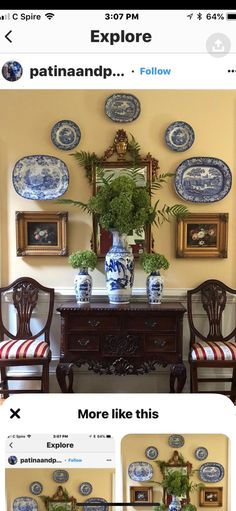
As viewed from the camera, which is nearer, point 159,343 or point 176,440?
point 176,440

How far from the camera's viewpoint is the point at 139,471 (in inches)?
19.1

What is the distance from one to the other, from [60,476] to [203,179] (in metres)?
1.92

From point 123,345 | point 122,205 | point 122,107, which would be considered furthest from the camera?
point 122,107

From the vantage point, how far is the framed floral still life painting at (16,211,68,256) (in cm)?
221

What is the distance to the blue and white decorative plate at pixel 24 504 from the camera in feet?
1.53

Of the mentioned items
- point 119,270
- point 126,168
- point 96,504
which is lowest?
point 96,504

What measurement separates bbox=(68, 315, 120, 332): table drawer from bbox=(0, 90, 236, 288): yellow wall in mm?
338

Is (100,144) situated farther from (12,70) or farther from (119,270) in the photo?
(12,70)

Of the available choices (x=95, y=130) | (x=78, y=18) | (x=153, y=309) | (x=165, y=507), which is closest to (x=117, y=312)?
(x=153, y=309)

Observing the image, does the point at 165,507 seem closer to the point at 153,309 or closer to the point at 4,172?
the point at 153,309

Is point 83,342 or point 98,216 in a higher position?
point 98,216

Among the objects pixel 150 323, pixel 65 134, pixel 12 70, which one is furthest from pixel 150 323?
pixel 12 70

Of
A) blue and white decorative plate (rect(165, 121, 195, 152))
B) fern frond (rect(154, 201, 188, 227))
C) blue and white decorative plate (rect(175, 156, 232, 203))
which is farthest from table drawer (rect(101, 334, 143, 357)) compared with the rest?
blue and white decorative plate (rect(165, 121, 195, 152))

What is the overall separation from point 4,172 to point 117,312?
3.39ft
